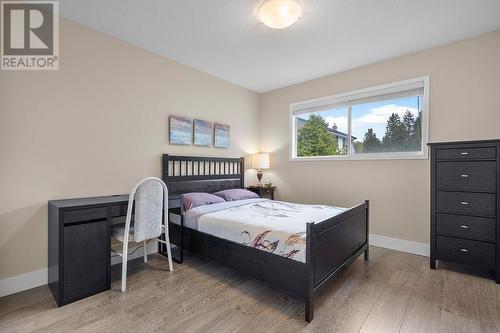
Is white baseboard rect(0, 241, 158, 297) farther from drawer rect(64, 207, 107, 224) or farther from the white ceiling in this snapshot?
the white ceiling

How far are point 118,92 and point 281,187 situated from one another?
2.93 m

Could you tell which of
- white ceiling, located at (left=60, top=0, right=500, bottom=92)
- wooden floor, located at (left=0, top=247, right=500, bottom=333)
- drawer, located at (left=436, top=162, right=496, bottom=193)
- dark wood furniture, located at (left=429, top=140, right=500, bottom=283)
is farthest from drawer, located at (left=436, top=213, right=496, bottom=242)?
white ceiling, located at (left=60, top=0, right=500, bottom=92)

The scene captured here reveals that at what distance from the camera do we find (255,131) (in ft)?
15.4

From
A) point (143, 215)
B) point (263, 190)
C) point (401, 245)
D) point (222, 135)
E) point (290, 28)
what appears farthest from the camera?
point (263, 190)

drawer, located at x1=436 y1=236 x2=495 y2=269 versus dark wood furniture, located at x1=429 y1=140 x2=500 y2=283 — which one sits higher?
dark wood furniture, located at x1=429 y1=140 x2=500 y2=283

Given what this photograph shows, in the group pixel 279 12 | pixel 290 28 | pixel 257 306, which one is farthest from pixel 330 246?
pixel 290 28

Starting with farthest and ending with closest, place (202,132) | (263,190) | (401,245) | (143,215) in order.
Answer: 1. (263,190)
2. (202,132)
3. (401,245)
4. (143,215)

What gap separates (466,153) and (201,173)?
3.17m

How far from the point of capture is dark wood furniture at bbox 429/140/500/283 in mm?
2322

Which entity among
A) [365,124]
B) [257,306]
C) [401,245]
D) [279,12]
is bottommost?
[257,306]

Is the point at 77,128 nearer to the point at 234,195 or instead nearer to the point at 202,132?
the point at 202,132

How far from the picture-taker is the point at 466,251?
2.46 metres

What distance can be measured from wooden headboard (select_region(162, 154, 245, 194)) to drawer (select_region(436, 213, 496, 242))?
9.18 feet

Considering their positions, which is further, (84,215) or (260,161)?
(260,161)
